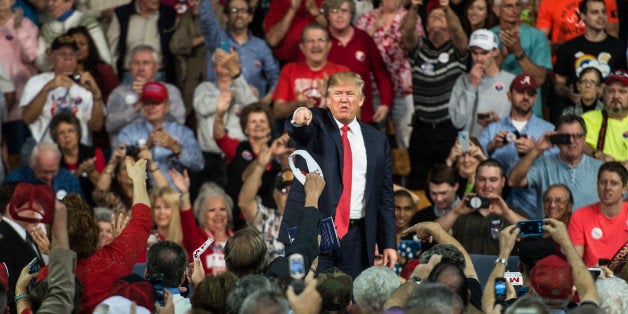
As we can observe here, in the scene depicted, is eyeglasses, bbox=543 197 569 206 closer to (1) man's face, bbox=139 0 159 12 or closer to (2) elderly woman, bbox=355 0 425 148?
(2) elderly woman, bbox=355 0 425 148

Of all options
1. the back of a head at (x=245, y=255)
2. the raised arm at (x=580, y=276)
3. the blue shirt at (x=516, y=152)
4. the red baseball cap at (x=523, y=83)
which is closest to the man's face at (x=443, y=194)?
the blue shirt at (x=516, y=152)

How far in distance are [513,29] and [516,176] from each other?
1934 millimetres

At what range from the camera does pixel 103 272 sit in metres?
6.62

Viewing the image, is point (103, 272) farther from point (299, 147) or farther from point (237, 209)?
point (237, 209)

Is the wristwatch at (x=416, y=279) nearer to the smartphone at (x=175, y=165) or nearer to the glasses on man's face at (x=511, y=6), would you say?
the smartphone at (x=175, y=165)

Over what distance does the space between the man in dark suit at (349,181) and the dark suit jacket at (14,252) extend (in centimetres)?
176

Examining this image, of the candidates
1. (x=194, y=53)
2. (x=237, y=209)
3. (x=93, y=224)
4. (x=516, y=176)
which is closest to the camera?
(x=93, y=224)

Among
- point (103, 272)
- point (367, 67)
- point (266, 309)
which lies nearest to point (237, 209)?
point (367, 67)

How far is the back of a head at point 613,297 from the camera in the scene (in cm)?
640

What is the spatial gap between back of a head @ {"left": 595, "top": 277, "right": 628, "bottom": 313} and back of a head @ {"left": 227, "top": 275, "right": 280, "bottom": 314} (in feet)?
5.52

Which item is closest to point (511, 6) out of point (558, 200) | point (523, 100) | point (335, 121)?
point (523, 100)

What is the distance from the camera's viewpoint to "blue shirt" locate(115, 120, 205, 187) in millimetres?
11930

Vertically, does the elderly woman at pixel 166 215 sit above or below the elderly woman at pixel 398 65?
below

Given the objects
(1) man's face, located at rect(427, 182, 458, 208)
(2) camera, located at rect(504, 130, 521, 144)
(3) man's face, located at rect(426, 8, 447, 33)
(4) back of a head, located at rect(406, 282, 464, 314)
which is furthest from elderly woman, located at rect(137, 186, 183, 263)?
(4) back of a head, located at rect(406, 282, 464, 314)
